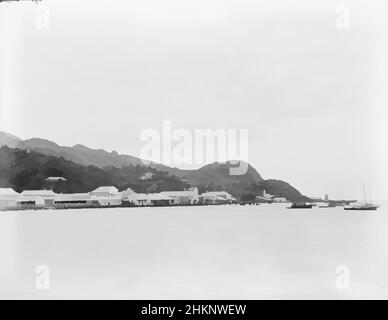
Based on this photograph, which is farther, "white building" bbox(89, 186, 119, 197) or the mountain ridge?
"white building" bbox(89, 186, 119, 197)

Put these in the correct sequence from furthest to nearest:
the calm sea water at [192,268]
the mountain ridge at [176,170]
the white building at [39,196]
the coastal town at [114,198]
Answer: the white building at [39,196]
the coastal town at [114,198]
the mountain ridge at [176,170]
the calm sea water at [192,268]

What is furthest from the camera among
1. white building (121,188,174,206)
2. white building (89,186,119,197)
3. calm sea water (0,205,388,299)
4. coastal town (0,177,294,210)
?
white building (121,188,174,206)

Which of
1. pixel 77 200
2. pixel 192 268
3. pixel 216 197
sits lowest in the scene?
pixel 192 268

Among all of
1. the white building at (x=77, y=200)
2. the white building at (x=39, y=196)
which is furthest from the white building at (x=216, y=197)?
the white building at (x=39, y=196)

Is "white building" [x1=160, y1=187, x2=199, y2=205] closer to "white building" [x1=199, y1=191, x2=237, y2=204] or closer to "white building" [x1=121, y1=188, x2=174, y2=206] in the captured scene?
"white building" [x1=199, y1=191, x2=237, y2=204]

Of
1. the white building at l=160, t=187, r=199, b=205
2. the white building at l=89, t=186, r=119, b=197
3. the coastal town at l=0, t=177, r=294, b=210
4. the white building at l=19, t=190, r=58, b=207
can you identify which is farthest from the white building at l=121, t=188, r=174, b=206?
the white building at l=19, t=190, r=58, b=207

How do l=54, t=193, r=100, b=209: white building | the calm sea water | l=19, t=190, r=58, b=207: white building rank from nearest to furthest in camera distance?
the calm sea water
l=19, t=190, r=58, b=207: white building
l=54, t=193, r=100, b=209: white building

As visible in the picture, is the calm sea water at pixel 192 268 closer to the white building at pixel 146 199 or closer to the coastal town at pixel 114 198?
the coastal town at pixel 114 198

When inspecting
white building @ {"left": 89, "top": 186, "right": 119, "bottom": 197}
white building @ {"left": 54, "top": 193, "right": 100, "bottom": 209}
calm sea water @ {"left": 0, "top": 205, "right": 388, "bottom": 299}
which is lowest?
calm sea water @ {"left": 0, "top": 205, "right": 388, "bottom": 299}

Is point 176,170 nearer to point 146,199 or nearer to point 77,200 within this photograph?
point 146,199

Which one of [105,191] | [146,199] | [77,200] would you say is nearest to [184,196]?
[146,199]

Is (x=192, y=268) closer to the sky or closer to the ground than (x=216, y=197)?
closer to the ground

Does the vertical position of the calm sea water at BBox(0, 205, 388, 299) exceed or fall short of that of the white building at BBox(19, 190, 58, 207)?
it falls short

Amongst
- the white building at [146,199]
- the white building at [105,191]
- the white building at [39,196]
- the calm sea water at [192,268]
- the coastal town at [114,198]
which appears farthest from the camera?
the white building at [146,199]
